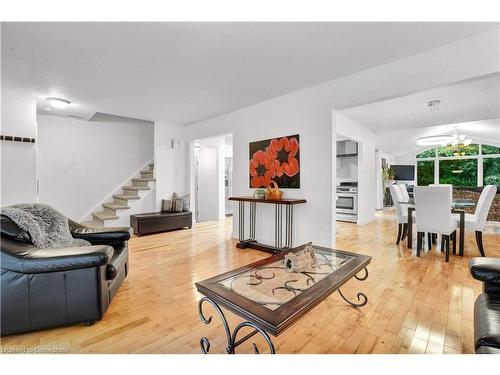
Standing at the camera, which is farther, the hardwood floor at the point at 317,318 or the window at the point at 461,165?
the window at the point at 461,165

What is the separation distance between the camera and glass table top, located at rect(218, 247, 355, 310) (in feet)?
4.43

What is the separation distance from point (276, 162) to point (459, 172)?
25.7ft

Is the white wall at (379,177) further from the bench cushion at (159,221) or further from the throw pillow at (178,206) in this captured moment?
the throw pillow at (178,206)

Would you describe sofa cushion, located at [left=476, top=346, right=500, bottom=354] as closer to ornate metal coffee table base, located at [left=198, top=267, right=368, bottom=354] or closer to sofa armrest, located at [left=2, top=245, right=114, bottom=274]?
ornate metal coffee table base, located at [left=198, top=267, right=368, bottom=354]

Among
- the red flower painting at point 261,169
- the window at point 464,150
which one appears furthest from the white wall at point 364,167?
the window at point 464,150

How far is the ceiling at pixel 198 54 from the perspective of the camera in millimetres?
2123

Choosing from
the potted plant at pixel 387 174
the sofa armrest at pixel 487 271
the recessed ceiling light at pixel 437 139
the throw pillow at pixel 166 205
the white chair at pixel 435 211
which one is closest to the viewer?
the sofa armrest at pixel 487 271

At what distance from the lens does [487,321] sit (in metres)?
1.21

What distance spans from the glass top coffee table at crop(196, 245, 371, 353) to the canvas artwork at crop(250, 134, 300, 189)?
6.53ft

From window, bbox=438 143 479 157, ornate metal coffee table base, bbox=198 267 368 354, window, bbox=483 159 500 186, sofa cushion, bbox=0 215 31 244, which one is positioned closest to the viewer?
ornate metal coffee table base, bbox=198 267 368 354

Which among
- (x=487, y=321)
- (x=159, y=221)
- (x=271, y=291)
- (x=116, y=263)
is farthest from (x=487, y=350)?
(x=159, y=221)

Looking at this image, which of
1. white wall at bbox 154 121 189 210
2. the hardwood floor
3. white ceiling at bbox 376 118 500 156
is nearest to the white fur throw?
the hardwood floor

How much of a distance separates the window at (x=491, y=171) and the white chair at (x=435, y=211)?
5775 millimetres

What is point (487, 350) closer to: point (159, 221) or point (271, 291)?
point (271, 291)
